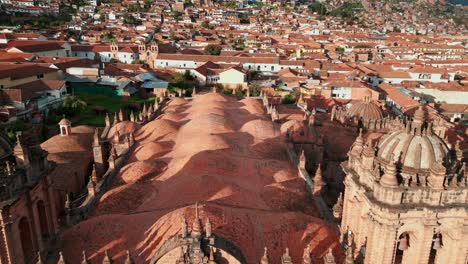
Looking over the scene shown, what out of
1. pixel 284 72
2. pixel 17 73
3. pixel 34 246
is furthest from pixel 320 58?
pixel 34 246

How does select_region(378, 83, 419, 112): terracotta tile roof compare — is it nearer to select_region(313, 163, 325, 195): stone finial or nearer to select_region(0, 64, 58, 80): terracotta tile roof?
select_region(313, 163, 325, 195): stone finial

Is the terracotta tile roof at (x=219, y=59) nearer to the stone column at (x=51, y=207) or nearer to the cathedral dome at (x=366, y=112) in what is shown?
the cathedral dome at (x=366, y=112)

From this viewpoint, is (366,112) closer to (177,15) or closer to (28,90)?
(28,90)

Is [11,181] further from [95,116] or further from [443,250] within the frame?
[95,116]

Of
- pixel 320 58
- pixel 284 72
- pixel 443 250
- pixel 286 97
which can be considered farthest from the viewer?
pixel 320 58

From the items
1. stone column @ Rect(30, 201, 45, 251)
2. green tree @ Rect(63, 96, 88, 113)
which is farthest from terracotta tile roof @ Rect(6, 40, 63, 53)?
stone column @ Rect(30, 201, 45, 251)
